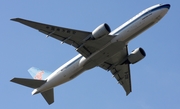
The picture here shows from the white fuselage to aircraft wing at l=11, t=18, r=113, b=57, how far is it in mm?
660

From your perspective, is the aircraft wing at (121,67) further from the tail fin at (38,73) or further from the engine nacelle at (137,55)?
the tail fin at (38,73)

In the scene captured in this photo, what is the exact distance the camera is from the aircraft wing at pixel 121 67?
55125 millimetres

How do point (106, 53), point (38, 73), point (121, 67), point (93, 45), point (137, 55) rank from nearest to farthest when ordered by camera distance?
point (93, 45), point (106, 53), point (137, 55), point (121, 67), point (38, 73)

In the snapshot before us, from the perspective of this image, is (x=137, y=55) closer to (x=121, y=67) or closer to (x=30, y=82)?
(x=121, y=67)

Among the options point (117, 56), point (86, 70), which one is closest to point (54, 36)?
point (86, 70)

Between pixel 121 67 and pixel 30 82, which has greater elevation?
pixel 30 82

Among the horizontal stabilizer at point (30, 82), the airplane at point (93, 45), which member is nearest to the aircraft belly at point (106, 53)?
the airplane at point (93, 45)

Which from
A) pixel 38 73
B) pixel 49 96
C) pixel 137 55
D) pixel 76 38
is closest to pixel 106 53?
pixel 76 38

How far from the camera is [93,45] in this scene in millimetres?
49625

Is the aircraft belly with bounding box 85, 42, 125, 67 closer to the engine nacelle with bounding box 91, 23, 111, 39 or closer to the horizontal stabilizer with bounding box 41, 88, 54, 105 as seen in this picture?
the engine nacelle with bounding box 91, 23, 111, 39

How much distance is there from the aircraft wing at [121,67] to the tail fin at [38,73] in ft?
24.7

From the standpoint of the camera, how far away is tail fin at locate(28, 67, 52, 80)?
56.0 m

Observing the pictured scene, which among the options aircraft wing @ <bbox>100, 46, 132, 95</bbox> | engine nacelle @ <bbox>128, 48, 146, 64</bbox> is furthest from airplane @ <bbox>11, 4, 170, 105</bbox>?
aircraft wing @ <bbox>100, 46, 132, 95</bbox>

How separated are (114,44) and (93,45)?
250 centimetres
